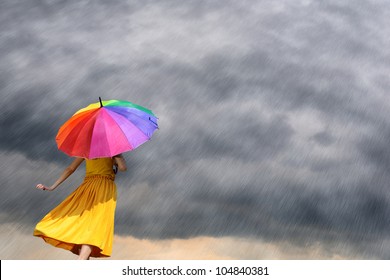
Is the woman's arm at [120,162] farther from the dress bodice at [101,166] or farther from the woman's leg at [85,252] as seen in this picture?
the woman's leg at [85,252]

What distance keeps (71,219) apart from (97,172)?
0.85 meters

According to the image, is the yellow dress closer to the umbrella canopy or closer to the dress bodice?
the dress bodice

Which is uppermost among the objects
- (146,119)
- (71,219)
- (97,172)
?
(146,119)

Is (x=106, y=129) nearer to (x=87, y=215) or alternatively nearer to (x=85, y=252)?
(x=87, y=215)

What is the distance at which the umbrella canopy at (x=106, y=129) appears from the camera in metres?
10.5

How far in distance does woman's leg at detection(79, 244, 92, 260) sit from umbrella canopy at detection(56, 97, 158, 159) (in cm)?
141

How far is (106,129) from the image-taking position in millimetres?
10648

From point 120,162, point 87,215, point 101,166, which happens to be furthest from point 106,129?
point 87,215

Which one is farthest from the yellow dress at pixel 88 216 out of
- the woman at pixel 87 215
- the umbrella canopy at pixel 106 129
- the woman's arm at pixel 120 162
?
the umbrella canopy at pixel 106 129
